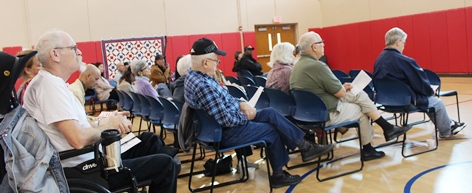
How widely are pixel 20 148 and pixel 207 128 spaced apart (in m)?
1.55

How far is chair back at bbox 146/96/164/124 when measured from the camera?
4.79 meters

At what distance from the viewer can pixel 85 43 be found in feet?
38.6

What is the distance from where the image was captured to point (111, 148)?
209 centimetres

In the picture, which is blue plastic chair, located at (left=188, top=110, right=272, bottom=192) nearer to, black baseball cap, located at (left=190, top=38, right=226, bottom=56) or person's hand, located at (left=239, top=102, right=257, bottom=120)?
person's hand, located at (left=239, top=102, right=257, bottom=120)

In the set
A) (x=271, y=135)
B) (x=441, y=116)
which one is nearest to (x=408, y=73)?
(x=441, y=116)

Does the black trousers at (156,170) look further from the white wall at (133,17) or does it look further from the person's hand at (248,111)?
the white wall at (133,17)

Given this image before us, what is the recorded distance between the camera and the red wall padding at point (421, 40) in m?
11.2

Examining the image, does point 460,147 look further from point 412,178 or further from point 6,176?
point 6,176

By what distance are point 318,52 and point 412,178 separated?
1374 mm

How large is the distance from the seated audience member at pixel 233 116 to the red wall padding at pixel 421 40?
9.68 metres

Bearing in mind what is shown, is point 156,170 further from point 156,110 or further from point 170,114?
point 156,110

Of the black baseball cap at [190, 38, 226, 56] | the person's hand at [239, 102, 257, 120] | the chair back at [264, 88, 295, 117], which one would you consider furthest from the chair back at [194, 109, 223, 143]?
the chair back at [264, 88, 295, 117]

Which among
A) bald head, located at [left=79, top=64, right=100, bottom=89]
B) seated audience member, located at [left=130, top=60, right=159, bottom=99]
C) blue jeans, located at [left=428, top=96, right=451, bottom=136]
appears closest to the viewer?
bald head, located at [left=79, top=64, right=100, bottom=89]

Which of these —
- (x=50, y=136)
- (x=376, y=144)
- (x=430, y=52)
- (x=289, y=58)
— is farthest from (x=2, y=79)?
(x=430, y=52)
